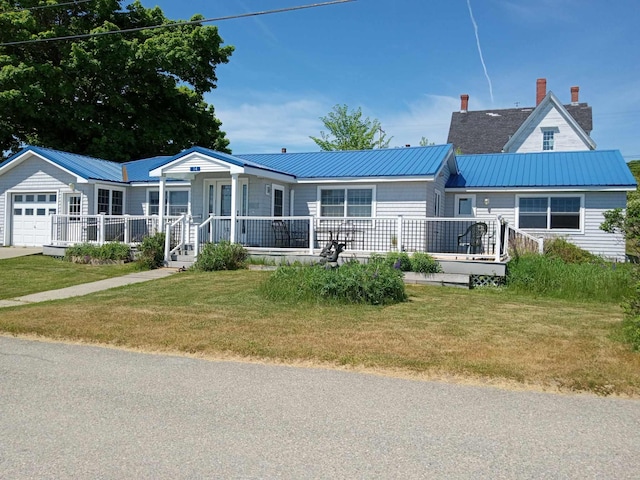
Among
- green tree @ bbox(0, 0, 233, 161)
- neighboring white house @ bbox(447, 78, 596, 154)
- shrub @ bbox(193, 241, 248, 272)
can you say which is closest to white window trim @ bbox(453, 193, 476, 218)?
shrub @ bbox(193, 241, 248, 272)

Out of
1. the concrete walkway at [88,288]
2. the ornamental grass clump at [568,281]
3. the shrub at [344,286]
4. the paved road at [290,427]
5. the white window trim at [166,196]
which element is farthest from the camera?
the white window trim at [166,196]

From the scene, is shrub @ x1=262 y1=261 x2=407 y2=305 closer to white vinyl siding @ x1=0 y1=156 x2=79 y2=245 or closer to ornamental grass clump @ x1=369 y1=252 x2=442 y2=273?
ornamental grass clump @ x1=369 y1=252 x2=442 y2=273

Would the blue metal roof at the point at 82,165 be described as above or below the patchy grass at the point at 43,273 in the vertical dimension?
above

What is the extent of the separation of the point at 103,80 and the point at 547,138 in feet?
90.4

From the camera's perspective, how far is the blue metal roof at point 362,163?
17.8 meters

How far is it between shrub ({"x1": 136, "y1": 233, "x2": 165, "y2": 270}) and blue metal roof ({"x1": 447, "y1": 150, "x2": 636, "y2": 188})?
36.1 ft

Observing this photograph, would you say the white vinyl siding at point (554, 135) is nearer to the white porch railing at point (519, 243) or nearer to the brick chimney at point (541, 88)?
the brick chimney at point (541, 88)

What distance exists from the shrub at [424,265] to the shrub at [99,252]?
32.0ft

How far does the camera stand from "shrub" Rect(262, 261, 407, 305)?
33.6 ft

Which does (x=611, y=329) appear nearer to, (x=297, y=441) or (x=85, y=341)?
(x=297, y=441)

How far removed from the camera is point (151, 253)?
655 inches

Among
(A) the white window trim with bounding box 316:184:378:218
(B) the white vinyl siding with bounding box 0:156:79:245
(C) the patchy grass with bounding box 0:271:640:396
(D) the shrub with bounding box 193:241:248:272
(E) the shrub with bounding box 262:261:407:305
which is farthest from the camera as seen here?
(B) the white vinyl siding with bounding box 0:156:79:245

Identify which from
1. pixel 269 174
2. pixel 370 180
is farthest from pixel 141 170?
pixel 370 180

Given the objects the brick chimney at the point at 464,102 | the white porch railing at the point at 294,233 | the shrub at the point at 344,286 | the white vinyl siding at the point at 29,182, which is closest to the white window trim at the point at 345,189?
the white porch railing at the point at 294,233
